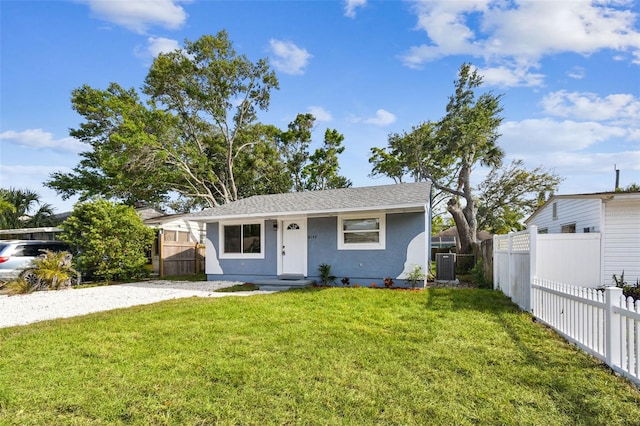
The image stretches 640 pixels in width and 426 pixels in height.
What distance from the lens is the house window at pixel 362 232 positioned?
Result: 34.0ft

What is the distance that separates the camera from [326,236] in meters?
11.1

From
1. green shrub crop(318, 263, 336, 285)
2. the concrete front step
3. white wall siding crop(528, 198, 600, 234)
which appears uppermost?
white wall siding crop(528, 198, 600, 234)

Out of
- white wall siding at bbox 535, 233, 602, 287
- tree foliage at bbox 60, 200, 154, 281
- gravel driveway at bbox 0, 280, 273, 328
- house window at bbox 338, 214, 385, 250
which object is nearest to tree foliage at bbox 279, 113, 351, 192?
tree foliage at bbox 60, 200, 154, 281

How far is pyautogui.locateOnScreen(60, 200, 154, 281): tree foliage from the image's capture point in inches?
482

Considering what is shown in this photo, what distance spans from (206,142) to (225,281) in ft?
51.9

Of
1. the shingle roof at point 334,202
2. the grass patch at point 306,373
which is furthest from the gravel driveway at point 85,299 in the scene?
the shingle roof at point 334,202

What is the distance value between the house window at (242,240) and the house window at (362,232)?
9.85 feet

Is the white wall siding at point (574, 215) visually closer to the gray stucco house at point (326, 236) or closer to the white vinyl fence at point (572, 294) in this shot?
the white vinyl fence at point (572, 294)

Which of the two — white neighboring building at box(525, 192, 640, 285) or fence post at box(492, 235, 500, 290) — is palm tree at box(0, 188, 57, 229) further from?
white neighboring building at box(525, 192, 640, 285)

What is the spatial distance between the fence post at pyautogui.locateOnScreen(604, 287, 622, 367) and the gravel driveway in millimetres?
7723

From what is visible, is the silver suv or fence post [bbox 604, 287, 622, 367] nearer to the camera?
fence post [bbox 604, 287, 622, 367]

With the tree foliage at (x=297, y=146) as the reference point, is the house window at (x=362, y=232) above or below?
below

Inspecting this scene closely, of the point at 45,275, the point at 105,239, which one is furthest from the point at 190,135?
the point at 45,275

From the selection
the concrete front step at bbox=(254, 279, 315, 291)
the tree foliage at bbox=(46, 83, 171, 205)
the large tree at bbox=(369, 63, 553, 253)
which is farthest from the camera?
the large tree at bbox=(369, 63, 553, 253)
